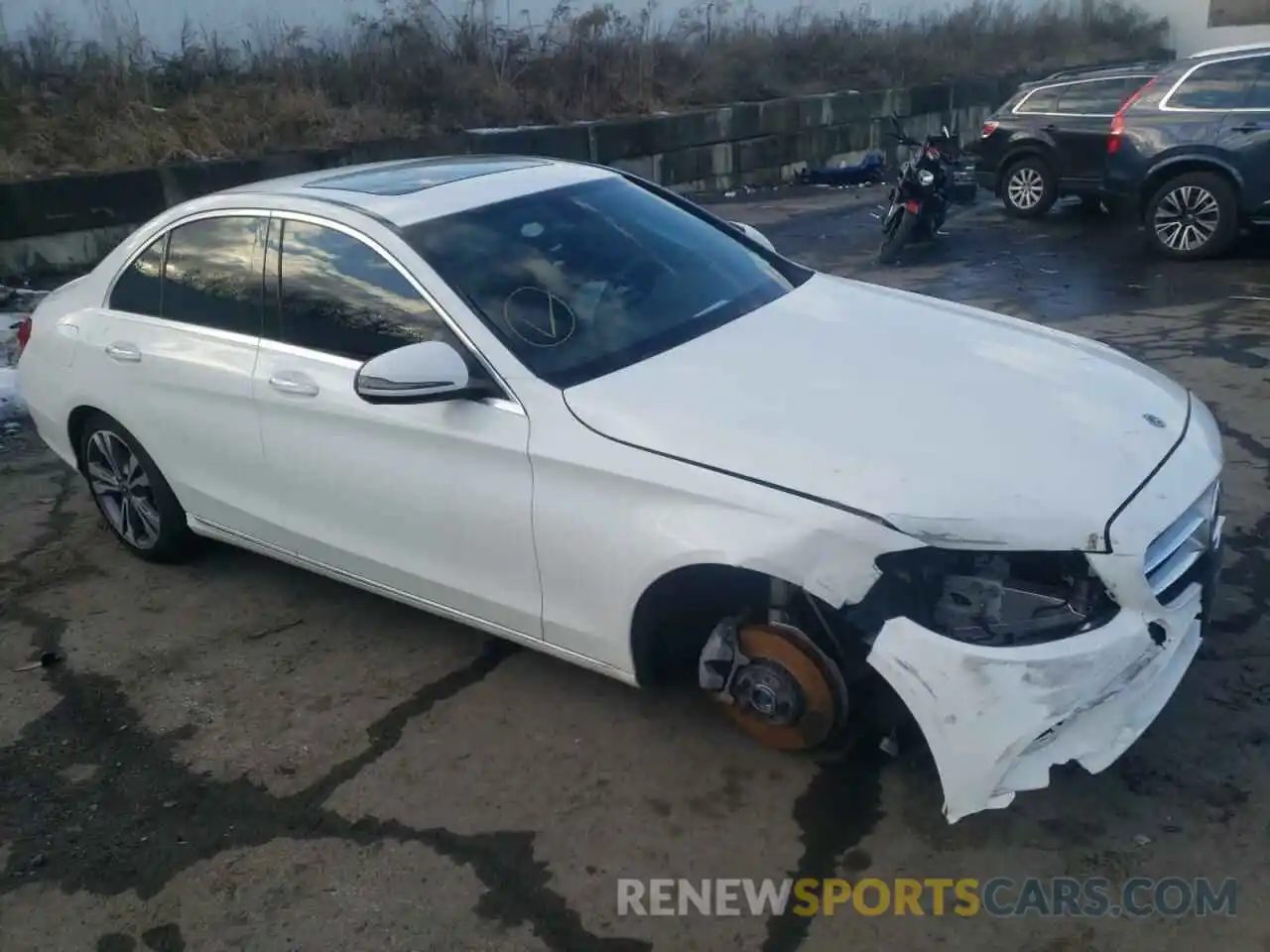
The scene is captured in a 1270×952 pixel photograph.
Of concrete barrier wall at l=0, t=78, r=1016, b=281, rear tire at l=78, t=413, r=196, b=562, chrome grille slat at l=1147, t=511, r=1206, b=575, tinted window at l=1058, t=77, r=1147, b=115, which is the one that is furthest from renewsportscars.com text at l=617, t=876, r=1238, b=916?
tinted window at l=1058, t=77, r=1147, b=115

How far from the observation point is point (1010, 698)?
268 centimetres

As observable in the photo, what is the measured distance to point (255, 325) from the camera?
4.08m

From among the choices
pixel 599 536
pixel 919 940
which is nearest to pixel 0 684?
pixel 599 536

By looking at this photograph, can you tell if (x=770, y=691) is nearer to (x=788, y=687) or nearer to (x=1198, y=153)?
(x=788, y=687)

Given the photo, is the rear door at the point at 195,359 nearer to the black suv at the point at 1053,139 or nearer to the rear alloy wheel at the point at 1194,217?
the rear alloy wheel at the point at 1194,217

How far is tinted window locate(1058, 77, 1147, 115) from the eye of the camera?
38.5 feet

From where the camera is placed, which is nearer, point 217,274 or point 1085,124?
point 217,274

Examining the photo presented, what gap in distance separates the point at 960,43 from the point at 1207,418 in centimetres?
2225

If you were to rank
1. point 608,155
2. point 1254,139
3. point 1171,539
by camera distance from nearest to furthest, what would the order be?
point 1171,539, point 1254,139, point 608,155

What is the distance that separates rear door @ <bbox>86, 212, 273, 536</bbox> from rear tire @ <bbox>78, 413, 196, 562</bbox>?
13 cm

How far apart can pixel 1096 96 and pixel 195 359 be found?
10.7m

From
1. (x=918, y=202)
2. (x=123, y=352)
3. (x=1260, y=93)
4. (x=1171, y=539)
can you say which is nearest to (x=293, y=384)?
(x=123, y=352)

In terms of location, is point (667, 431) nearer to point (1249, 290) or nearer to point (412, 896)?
point (412, 896)

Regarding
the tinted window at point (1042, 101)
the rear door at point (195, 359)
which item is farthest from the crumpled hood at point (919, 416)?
the tinted window at point (1042, 101)
